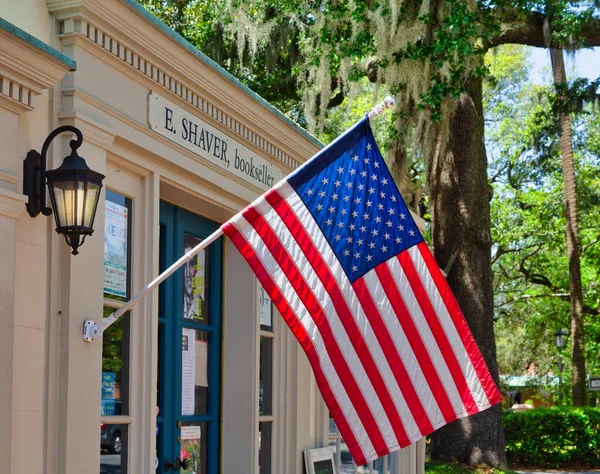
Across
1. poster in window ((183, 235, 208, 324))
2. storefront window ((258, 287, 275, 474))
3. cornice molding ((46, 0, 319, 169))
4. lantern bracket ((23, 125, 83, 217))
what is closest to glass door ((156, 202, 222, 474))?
poster in window ((183, 235, 208, 324))

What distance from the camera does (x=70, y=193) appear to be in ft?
14.5

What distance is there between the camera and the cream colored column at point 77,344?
4703mm

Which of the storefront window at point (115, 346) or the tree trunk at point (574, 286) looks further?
the tree trunk at point (574, 286)

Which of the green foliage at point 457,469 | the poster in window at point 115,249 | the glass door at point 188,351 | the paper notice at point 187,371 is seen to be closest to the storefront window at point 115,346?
the poster in window at point 115,249

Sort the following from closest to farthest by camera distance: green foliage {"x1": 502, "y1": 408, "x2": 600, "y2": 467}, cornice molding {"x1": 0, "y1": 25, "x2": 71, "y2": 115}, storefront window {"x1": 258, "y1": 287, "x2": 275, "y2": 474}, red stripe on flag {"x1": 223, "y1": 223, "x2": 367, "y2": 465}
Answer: cornice molding {"x1": 0, "y1": 25, "x2": 71, "y2": 115} < red stripe on flag {"x1": 223, "y1": 223, "x2": 367, "y2": 465} < storefront window {"x1": 258, "y1": 287, "x2": 275, "y2": 474} < green foliage {"x1": 502, "y1": 408, "x2": 600, "y2": 467}

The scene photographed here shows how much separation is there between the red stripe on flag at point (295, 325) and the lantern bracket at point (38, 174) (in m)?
0.97

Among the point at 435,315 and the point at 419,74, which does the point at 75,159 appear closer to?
the point at 435,315

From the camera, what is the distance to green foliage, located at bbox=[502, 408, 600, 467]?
70.1 feet

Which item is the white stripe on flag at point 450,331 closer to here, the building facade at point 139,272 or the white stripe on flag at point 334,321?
the white stripe on flag at point 334,321

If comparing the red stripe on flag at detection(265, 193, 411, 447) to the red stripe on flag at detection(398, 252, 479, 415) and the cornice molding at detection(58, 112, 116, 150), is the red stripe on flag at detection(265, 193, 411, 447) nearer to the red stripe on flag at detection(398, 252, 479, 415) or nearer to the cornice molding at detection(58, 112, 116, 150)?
the red stripe on flag at detection(398, 252, 479, 415)

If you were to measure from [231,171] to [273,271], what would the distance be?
1959 millimetres

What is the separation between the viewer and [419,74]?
11.4 m

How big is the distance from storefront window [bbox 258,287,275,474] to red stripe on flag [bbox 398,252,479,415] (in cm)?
225

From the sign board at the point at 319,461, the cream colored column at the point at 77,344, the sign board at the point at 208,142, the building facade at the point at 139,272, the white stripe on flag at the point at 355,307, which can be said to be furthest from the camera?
the sign board at the point at 319,461
